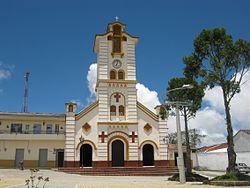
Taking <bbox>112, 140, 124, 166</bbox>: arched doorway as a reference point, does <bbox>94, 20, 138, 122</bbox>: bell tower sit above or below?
above

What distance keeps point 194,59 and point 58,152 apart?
2190cm

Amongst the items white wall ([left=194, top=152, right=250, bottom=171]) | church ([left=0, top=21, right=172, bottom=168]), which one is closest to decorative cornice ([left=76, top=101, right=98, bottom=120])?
church ([left=0, top=21, right=172, bottom=168])

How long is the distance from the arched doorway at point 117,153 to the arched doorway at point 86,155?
8.91 feet

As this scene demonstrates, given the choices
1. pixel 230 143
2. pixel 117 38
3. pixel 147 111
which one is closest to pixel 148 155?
pixel 147 111

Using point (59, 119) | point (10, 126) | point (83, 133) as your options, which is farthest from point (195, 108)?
point (10, 126)

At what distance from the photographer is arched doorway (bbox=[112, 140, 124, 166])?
35.1 meters

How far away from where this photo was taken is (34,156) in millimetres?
36969

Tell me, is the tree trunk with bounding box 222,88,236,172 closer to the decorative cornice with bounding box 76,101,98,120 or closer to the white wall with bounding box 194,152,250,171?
the decorative cornice with bounding box 76,101,98,120

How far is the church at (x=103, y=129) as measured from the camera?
3469 centimetres

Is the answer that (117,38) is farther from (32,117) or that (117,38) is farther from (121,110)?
(32,117)

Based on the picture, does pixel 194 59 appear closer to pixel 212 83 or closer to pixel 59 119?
pixel 212 83

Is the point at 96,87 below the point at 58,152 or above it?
above

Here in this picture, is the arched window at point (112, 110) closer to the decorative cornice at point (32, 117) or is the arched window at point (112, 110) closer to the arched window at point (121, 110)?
the arched window at point (121, 110)

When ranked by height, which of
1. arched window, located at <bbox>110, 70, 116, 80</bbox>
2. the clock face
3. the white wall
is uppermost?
the clock face
